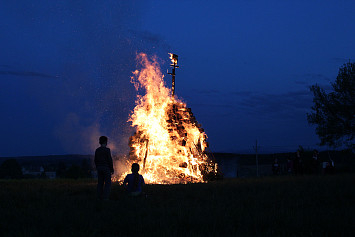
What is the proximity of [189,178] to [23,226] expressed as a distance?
12814 mm

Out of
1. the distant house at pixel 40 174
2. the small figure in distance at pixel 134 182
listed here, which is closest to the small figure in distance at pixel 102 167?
the small figure in distance at pixel 134 182

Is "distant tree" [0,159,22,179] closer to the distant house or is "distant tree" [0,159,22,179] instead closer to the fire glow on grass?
the distant house

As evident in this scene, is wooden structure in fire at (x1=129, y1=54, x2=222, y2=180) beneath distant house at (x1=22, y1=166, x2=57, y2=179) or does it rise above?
above

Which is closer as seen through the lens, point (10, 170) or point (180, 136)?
point (180, 136)

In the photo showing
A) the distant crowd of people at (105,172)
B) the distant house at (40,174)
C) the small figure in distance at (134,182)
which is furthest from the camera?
the distant house at (40,174)

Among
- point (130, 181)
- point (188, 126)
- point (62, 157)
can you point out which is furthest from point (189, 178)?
point (62, 157)

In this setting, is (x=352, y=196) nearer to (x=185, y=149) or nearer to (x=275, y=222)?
(x=275, y=222)

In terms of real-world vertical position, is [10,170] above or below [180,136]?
below

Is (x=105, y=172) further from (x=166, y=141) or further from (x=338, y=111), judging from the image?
(x=338, y=111)

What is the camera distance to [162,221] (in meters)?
6.29

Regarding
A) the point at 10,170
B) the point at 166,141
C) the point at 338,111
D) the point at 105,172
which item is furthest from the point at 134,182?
the point at 10,170

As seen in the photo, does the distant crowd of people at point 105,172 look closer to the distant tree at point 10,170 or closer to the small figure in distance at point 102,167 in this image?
the small figure in distance at point 102,167

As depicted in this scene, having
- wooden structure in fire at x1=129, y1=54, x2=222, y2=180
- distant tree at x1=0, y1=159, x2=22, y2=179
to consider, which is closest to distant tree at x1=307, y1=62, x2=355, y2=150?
wooden structure in fire at x1=129, y1=54, x2=222, y2=180

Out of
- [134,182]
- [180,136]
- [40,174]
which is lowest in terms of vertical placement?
[134,182]
